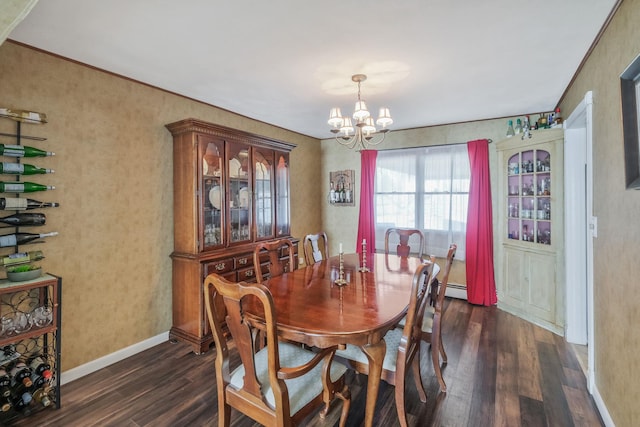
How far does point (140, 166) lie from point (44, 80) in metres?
0.89

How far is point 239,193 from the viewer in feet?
11.4

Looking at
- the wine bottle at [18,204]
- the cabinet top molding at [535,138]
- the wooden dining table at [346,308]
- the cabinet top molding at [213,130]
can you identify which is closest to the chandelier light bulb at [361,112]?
the wooden dining table at [346,308]

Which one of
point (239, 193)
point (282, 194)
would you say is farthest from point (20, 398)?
point (282, 194)

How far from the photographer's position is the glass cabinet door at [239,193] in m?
3.33

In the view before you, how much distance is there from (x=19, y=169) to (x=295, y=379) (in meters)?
2.27

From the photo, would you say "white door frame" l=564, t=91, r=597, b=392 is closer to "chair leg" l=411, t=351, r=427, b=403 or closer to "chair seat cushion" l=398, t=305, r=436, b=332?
"chair seat cushion" l=398, t=305, r=436, b=332

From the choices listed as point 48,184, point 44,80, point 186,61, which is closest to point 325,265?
point 186,61

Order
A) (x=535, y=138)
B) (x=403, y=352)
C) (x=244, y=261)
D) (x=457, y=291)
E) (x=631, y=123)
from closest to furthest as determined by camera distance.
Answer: (x=631, y=123)
(x=403, y=352)
(x=244, y=261)
(x=535, y=138)
(x=457, y=291)

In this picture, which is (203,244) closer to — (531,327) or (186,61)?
(186,61)

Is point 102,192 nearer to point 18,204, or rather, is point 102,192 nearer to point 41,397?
point 18,204

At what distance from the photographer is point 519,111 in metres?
3.79

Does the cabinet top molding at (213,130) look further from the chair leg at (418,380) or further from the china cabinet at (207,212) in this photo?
the chair leg at (418,380)

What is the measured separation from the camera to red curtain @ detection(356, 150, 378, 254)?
4.99m

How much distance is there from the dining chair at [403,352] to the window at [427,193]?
2750mm
